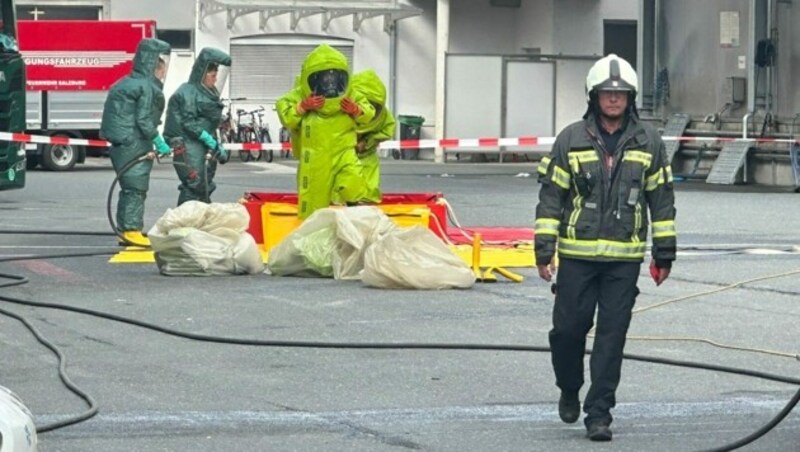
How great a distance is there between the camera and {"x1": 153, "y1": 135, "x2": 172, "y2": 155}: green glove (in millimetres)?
16422

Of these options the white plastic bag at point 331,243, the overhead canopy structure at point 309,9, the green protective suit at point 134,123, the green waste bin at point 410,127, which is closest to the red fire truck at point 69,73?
Answer: the overhead canopy structure at point 309,9

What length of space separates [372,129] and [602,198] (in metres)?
7.80

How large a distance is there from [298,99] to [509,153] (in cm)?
2450

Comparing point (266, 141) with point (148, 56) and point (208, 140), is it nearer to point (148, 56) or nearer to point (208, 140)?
→ point (148, 56)

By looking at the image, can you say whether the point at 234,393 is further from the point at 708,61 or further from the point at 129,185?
the point at 708,61

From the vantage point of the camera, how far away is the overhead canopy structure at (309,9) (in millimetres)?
40344

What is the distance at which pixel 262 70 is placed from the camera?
41.8 m

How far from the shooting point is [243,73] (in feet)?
137

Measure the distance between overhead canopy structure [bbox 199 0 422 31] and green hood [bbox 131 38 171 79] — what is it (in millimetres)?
23401

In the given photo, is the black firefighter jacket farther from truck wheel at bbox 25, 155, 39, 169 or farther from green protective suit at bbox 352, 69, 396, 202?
truck wheel at bbox 25, 155, 39, 169

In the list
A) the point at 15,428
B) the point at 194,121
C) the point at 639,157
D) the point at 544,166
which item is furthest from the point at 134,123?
the point at 15,428

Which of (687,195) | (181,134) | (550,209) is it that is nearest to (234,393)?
(550,209)

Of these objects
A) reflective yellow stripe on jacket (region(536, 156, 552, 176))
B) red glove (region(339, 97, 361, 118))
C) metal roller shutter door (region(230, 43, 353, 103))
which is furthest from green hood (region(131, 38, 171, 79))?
metal roller shutter door (region(230, 43, 353, 103))

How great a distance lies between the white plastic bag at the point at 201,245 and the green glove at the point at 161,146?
191 cm
